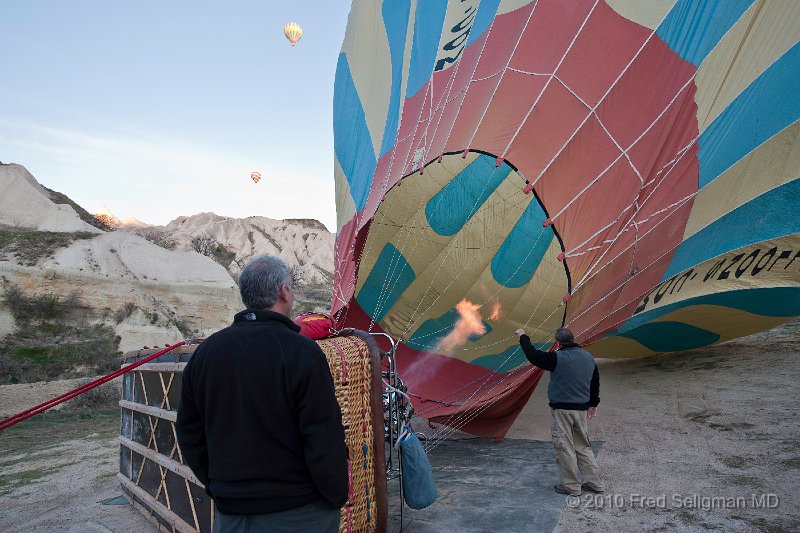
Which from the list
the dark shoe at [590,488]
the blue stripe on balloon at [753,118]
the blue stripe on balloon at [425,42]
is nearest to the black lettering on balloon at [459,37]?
the blue stripe on balloon at [425,42]

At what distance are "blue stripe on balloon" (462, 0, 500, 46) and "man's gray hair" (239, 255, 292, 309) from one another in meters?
4.23

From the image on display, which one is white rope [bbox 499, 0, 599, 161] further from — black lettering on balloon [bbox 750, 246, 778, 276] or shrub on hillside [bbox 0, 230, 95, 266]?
shrub on hillside [bbox 0, 230, 95, 266]

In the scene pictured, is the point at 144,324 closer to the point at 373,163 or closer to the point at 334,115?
the point at 334,115

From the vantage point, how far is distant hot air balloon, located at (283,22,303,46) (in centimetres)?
2855

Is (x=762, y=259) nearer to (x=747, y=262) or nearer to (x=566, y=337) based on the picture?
(x=747, y=262)

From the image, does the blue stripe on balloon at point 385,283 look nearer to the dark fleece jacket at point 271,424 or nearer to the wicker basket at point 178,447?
the wicker basket at point 178,447

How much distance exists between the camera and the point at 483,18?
5270 mm

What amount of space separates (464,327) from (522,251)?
118 cm

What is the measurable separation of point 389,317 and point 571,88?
354 centimetres

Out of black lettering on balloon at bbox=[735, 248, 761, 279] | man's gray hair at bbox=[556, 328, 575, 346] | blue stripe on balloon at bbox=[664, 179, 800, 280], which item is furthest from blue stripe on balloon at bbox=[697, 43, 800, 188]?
man's gray hair at bbox=[556, 328, 575, 346]

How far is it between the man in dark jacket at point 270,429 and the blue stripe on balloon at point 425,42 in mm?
4593

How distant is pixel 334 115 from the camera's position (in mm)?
7957

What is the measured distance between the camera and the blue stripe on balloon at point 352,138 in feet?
21.0

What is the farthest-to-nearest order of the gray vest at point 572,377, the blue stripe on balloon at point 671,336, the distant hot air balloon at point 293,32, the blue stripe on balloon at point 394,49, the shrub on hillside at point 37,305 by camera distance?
the distant hot air balloon at point 293,32, the shrub on hillside at point 37,305, the blue stripe on balloon at point 671,336, the blue stripe on balloon at point 394,49, the gray vest at point 572,377
